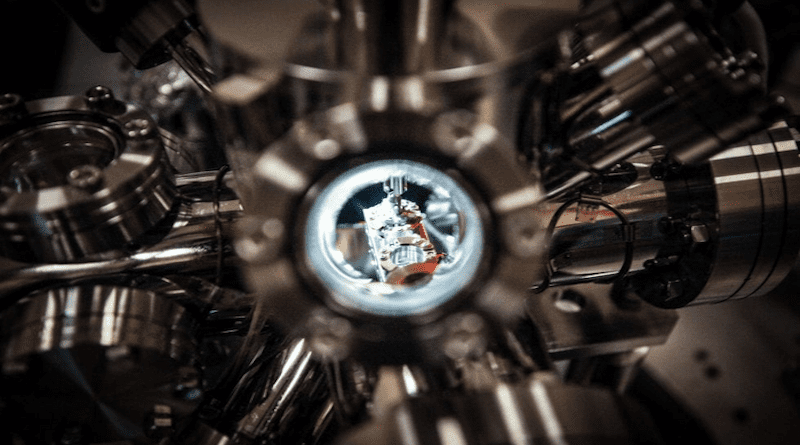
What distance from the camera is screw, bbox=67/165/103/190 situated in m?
0.50

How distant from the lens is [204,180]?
0.63m

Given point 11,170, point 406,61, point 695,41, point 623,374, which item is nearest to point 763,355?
point 623,374

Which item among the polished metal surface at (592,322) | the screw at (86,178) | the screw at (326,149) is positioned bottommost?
the polished metal surface at (592,322)

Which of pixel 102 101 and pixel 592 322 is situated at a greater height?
pixel 102 101

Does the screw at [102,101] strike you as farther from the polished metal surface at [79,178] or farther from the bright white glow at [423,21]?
the bright white glow at [423,21]

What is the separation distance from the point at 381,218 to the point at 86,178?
0.25 meters

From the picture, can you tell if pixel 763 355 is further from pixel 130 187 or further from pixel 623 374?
pixel 130 187

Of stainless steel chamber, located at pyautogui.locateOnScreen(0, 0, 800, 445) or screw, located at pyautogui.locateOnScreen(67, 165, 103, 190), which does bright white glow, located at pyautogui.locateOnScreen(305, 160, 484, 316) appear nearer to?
stainless steel chamber, located at pyautogui.locateOnScreen(0, 0, 800, 445)

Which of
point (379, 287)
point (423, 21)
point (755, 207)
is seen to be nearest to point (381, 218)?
point (379, 287)

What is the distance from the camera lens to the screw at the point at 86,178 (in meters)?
0.50

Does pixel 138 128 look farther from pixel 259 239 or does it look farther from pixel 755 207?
pixel 755 207

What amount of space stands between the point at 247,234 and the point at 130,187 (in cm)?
15

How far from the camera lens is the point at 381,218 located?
0.58 m

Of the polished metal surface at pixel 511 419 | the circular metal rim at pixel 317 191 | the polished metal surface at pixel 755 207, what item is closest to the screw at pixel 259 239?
the circular metal rim at pixel 317 191
